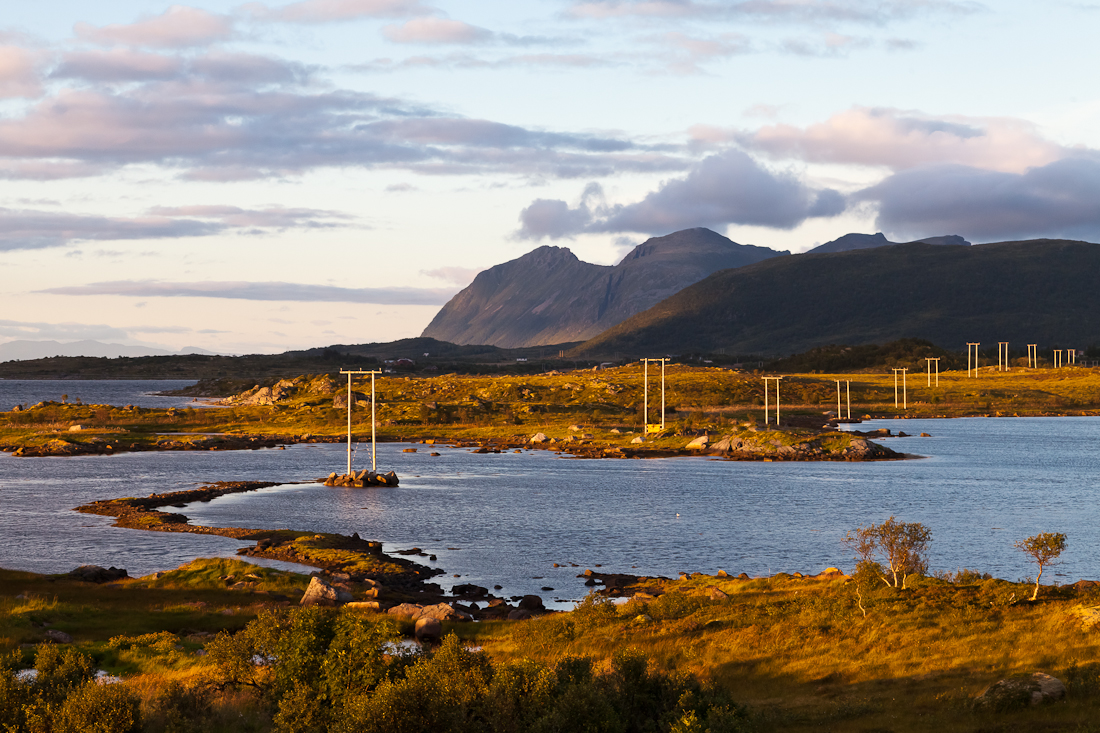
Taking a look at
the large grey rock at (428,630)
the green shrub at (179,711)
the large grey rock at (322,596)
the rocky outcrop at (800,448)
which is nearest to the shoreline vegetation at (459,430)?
the rocky outcrop at (800,448)

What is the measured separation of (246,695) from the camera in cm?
2889

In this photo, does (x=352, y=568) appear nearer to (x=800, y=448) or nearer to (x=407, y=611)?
(x=407, y=611)

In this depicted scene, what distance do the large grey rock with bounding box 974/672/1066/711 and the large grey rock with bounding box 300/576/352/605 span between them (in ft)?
94.5

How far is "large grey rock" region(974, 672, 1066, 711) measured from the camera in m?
28.5

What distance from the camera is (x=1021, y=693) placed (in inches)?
1126

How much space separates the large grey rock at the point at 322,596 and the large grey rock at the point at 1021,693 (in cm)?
2881

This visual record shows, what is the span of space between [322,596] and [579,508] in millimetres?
44283

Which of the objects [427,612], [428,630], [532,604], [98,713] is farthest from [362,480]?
[98,713]

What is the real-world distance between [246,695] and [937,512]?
7169cm

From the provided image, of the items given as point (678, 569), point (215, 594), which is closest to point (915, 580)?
point (678, 569)

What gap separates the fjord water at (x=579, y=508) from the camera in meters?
64.0

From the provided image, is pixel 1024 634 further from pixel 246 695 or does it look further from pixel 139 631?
pixel 139 631

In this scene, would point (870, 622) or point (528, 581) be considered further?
point (528, 581)

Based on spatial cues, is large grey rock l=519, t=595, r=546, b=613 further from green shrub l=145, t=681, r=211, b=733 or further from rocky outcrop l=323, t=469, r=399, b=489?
rocky outcrop l=323, t=469, r=399, b=489
